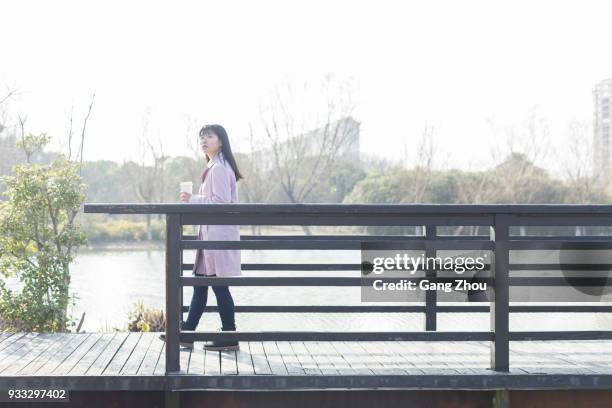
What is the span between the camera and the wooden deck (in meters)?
4.18

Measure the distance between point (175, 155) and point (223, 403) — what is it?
87.8 ft

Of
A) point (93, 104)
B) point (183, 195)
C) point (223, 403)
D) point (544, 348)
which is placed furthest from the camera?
point (93, 104)

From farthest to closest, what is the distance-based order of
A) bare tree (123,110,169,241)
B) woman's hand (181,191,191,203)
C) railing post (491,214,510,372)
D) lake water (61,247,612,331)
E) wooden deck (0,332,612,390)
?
bare tree (123,110,169,241) < lake water (61,247,612,331) < woman's hand (181,191,191,203) < railing post (491,214,510,372) < wooden deck (0,332,612,390)

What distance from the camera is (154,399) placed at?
171 inches

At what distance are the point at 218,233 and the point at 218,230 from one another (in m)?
0.02

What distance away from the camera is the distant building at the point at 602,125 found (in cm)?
3259


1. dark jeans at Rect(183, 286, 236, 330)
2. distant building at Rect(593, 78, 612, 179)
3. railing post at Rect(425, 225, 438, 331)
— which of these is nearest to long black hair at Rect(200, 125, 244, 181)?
dark jeans at Rect(183, 286, 236, 330)

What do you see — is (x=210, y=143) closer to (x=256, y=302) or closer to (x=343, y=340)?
A: (x=343, y=340)

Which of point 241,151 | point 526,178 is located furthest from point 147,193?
point 526,178

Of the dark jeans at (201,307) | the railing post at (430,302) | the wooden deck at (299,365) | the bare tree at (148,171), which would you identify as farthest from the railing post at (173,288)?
the bare tree at (148,171)

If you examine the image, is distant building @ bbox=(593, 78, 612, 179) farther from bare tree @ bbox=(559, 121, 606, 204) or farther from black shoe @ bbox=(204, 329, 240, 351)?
black shoe @ bbox=(204, 329, 240, 351)

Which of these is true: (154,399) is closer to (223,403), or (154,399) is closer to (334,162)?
(223,403)

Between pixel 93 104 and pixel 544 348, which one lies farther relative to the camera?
pixel 93 104

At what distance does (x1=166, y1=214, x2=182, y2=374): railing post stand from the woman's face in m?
0.87
